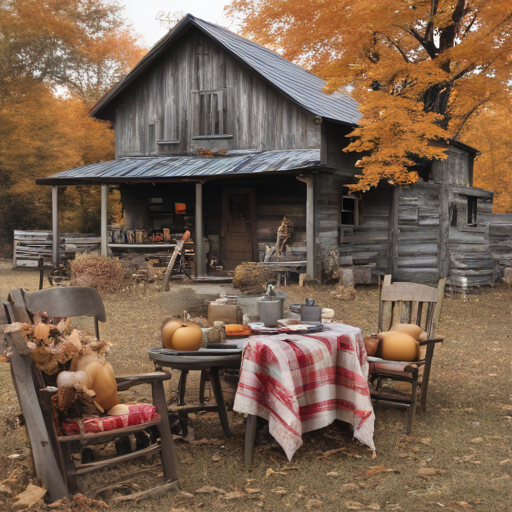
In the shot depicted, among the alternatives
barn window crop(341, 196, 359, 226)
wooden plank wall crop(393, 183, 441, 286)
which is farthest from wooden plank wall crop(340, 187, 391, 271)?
wooden plank wall crop(393, 183, 441, 286)

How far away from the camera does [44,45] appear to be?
26375 mm

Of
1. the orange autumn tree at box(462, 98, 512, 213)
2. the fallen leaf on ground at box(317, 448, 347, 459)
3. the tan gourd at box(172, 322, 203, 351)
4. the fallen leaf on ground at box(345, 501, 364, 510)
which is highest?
the orange autumn tree at box(462, 98, 512, 213)

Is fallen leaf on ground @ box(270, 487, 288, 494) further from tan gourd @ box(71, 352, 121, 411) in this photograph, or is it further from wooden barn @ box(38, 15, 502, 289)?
wooden barn @ box(38, 15, 502, 289)

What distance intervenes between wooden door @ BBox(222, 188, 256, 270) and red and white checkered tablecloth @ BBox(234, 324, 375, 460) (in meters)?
11.4

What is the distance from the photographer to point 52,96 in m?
24.8

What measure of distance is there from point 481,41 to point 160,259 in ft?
27.9

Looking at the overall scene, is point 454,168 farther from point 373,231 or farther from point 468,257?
point 468,257

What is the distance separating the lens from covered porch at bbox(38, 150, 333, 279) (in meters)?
14.3

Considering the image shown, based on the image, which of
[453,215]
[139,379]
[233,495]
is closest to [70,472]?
[139,379]

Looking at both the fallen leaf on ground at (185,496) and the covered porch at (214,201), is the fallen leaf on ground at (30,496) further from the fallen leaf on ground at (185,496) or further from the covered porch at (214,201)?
the covered porch at (214,201)

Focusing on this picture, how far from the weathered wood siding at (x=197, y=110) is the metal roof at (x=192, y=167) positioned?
0.38 metres

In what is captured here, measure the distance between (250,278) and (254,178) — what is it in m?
3.41

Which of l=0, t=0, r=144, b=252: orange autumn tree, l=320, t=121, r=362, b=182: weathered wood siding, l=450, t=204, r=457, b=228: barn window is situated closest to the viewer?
l=320, t=121, r=362, b=182: weathered wood siding

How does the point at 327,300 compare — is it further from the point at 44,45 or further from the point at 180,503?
the point at 44,45
